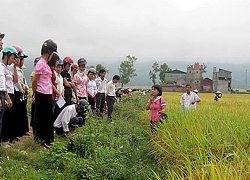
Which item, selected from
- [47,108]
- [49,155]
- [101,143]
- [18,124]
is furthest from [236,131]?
[18,124]

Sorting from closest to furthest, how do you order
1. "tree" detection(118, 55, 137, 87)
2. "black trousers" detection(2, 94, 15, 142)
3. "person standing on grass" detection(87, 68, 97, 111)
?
"black trousers" detection(2, 94, 15, 142) < "person standing on grass" detection(87, 68, 97, 111) < "tree" detection(118, 55, 137, 87)

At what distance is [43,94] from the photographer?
4.50 meters

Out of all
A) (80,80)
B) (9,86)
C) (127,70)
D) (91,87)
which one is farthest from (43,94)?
(127,70)

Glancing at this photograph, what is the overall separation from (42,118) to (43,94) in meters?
0.38

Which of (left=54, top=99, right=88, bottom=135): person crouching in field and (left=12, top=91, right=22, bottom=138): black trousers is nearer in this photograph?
(left=12, top=91, right=22, bottom=138): black trousers

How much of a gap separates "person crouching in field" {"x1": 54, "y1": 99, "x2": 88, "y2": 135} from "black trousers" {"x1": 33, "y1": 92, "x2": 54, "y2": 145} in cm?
105

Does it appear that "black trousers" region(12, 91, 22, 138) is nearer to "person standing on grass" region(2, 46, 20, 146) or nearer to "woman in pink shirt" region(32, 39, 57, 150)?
"person standing on grass" region(2, 46, 20, 146)

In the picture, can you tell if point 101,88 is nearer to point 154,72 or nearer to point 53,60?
point 53,60

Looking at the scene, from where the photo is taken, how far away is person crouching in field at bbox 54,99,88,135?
18.7 ft

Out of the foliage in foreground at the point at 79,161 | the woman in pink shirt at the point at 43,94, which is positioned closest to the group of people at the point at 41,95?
the woman in pink shirt at the point at 43,94

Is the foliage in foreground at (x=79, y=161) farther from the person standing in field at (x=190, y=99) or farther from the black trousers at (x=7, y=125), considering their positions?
the person standing in field at (x=190, y=99)

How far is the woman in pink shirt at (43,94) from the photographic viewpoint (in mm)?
4473

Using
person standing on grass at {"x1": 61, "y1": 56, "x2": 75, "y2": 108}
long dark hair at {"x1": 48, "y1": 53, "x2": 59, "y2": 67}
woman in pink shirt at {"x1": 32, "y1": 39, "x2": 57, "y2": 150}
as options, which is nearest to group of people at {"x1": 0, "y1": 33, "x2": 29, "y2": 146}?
Result: woman in pink shirt at {"x1": 32, "y1": 39, "x2": 57, "y2": 150}

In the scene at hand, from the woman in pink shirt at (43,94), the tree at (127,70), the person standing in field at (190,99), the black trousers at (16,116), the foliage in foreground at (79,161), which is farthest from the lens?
the tree at (127,70)
